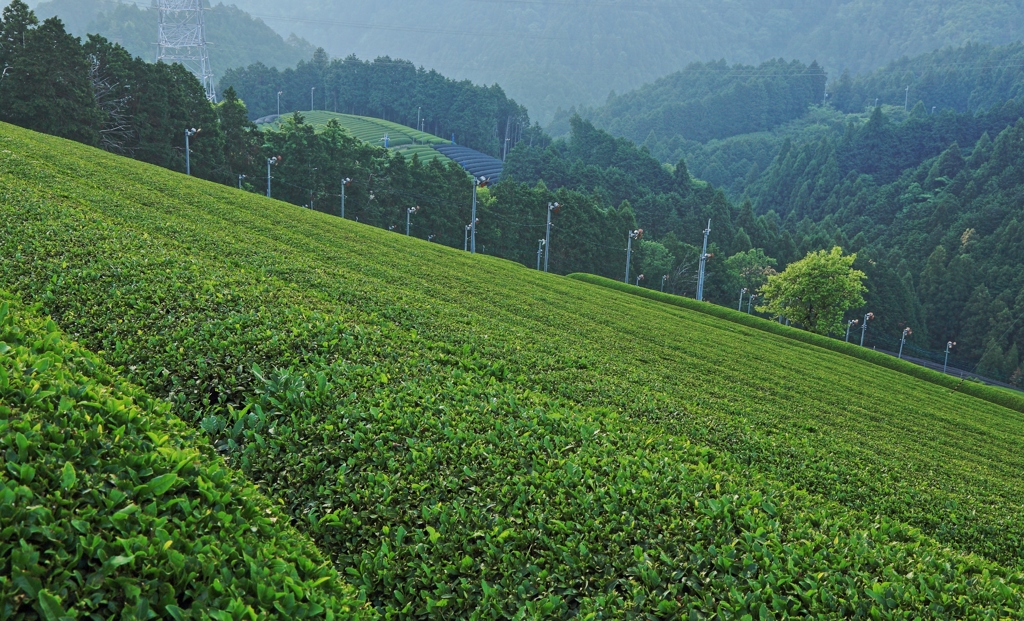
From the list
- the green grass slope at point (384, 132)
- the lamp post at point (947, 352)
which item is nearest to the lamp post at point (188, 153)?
the green grass slope at point (384, 132)

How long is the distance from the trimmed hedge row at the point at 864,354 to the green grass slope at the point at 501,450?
55.8 ft

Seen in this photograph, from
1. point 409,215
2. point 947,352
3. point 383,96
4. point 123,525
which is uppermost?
point 383,96

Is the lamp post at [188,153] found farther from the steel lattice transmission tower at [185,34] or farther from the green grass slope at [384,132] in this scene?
the green grass slope at [384,132]

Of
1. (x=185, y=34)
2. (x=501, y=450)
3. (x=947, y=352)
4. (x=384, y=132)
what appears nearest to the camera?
(x=501, y=450)

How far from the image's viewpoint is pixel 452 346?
9242 mm

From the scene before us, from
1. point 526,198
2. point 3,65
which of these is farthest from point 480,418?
point 526,198

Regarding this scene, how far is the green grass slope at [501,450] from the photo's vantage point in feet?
16.1

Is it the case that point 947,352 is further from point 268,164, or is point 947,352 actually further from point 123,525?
point 123,525

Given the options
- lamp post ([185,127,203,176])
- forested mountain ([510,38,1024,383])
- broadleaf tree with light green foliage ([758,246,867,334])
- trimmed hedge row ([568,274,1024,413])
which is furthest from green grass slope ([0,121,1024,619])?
forested mountain ([510,38,1024,383])

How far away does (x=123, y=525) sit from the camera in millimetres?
3752

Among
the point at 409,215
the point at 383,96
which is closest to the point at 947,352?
the point at 409,215

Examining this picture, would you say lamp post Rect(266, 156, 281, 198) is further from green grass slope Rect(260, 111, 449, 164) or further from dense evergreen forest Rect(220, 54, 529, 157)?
dense evergreen forest Rect(220, 54, 529, 157)

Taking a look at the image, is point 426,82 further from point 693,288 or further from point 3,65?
point 3,65

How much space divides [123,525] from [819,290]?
5079cm
